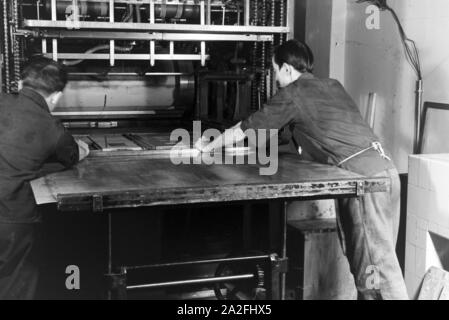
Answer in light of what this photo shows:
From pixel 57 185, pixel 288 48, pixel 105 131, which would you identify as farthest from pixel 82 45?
pixel 57 185

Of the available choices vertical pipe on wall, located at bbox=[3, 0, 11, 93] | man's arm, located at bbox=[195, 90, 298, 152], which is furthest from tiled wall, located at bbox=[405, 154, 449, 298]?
vertical pipe on wall, located at bbox=[3, 0, 11, 93]

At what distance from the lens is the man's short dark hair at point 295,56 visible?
107 inches

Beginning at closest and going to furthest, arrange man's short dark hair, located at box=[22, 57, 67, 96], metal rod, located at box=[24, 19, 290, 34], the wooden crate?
man's short dark hair, located at box=[22, 57, 67, 96], metal rod, located at box=[24, 19, 290, 34], the wooden crate

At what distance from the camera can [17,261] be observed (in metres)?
2.35

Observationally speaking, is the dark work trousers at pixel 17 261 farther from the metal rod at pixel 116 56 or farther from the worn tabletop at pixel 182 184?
the metal rod at pixel 116 56

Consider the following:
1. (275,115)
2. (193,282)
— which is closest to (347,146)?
(275,115)

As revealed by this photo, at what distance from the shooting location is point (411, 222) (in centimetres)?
287

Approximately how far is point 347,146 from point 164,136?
1.14 meters

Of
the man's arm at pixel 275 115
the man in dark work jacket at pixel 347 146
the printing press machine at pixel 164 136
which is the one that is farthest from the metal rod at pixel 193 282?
the man's arm at pixel 275 115

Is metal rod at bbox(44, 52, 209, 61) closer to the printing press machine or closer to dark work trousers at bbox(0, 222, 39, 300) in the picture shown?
the printing press machine

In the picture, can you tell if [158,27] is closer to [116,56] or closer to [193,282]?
[116,56]

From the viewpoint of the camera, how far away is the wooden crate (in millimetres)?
3109
